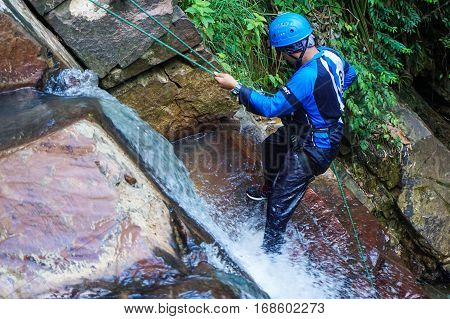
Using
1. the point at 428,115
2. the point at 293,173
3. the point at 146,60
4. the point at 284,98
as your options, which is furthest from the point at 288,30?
the point at 428,115

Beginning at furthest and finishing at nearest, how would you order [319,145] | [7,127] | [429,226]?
[429,226], [319,145], [7,127]

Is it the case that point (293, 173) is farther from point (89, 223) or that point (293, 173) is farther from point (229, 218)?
point (89, 223)

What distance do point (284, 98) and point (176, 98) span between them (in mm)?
1924

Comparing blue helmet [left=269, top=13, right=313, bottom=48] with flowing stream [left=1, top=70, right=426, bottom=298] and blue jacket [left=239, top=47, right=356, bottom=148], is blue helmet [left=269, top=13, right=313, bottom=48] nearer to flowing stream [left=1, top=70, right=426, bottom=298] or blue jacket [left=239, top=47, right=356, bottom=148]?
blue jacket [left=239, top=47, right=356, bottom=148]

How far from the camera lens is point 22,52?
378 cm

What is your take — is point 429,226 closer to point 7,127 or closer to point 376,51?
point 376,51

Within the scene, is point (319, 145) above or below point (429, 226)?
above

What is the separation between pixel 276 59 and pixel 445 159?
2.65 meters

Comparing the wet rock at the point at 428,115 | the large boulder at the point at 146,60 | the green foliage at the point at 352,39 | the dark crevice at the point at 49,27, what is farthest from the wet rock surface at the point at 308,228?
the wet rock at the point at 428,115

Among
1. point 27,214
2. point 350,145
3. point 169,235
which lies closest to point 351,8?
point 350,145

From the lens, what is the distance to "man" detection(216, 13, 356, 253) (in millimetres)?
3182

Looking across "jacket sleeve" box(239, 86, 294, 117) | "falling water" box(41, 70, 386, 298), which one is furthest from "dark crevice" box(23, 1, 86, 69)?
"jacket sleeve" box(239, 86, 294, 117)

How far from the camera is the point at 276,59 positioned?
601 centimetres

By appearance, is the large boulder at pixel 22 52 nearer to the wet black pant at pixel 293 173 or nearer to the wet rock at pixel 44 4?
the wet rock at pixel 44 4
